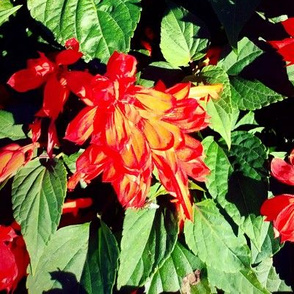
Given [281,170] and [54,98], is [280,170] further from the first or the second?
[54,98]

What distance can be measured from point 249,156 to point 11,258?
0.53 meters

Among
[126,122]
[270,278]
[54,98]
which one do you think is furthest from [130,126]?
[270,278]

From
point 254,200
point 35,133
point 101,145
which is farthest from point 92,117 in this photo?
point 254,200

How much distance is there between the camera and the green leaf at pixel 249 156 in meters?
1.04

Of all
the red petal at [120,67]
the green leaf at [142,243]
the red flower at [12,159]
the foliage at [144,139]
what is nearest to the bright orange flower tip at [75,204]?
the foliage at [144,139]

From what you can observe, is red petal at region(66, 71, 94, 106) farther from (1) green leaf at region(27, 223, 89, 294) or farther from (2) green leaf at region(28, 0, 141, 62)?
(1) green leaf at region(27, 223, 89, 294)

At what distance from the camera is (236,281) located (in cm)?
129

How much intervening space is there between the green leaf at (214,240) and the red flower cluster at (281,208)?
161 mm

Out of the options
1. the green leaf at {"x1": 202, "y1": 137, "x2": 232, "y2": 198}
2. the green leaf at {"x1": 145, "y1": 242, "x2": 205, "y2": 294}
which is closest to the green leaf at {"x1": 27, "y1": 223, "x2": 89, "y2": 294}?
the green leaf at {"x1": 145, "y1": 242, "x2": 205, "y2": 294}

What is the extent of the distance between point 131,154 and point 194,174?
17 centimetres

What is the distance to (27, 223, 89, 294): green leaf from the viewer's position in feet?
3.72

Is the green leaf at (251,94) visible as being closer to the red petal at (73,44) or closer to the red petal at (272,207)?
the red petal at (272,207)

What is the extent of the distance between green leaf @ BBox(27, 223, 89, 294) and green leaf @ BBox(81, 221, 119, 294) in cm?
2

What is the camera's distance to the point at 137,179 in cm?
84
